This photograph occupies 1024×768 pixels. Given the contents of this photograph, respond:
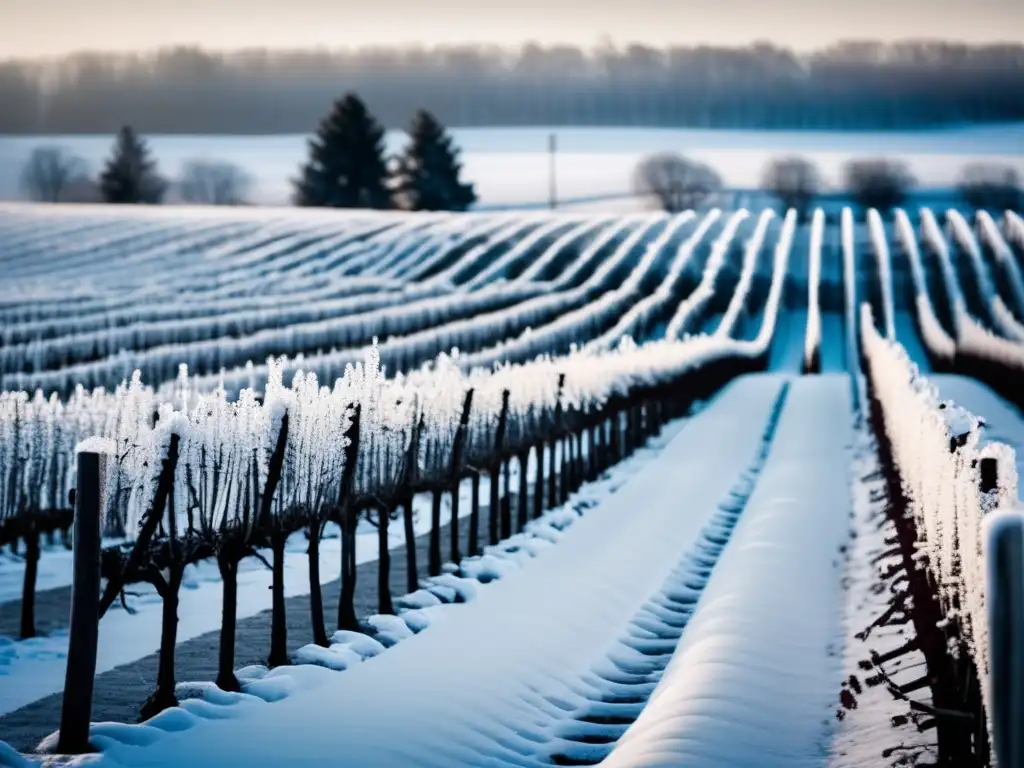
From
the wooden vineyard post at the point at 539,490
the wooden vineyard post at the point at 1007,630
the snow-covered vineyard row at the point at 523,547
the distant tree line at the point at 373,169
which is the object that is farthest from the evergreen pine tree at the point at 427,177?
the wooden vineyard post at the point at 1007,630

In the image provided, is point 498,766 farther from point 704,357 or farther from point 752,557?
point 704,357

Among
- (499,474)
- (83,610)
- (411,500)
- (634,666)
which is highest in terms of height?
(83,610)

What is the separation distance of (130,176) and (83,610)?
4837 inches

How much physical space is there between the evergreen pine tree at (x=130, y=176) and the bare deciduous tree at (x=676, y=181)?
49.7 meters

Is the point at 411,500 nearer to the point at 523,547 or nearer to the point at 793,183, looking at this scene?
the point at 523,547

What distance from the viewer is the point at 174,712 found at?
9.95 meters

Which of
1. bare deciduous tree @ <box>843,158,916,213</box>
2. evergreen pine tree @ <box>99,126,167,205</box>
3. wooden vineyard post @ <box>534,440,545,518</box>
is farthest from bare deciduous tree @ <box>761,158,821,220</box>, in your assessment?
wooden vineyard post @ <box>534,440,545,518</box>

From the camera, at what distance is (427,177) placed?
117 metres

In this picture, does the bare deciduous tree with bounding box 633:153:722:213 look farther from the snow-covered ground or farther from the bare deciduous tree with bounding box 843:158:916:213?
the snow-covered ground

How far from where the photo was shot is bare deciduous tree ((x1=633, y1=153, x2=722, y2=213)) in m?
152

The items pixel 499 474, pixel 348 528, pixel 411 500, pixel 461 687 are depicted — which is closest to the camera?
pixel 461 687

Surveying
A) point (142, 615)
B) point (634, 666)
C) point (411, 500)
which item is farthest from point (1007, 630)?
point (142, 615)

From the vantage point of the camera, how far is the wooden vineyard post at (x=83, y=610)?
29.7 feet

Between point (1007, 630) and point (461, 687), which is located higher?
point (1007, 630)
